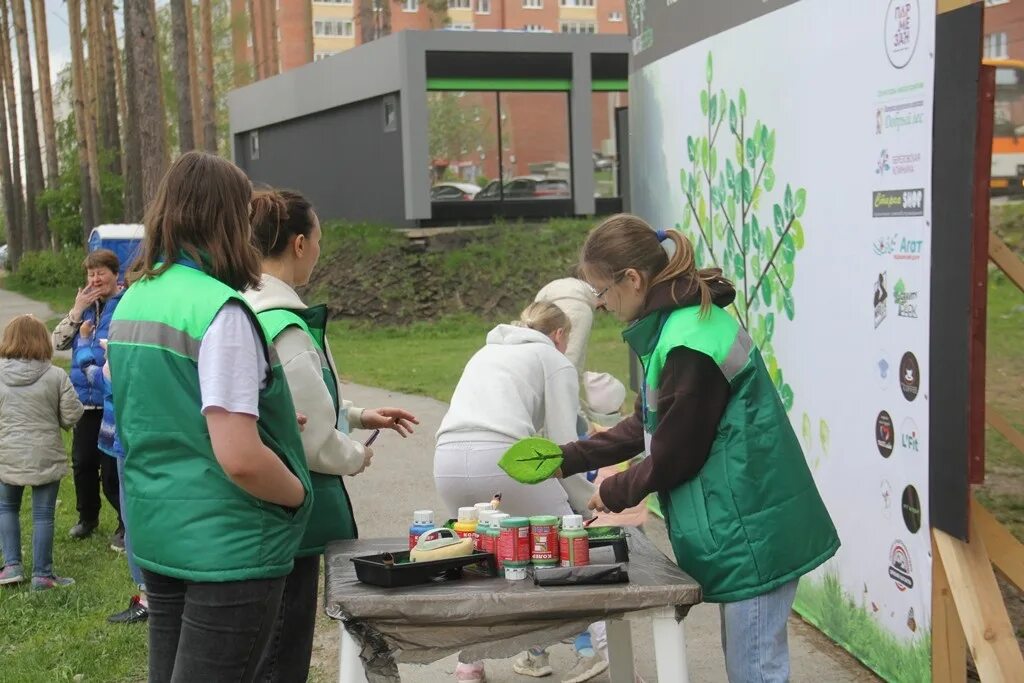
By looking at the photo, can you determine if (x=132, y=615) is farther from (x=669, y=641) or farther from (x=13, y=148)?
(x=13, y=148)

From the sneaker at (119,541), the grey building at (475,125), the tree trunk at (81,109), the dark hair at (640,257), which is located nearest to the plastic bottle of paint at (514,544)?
the dark hair at (640,257)

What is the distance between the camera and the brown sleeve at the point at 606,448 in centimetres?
394

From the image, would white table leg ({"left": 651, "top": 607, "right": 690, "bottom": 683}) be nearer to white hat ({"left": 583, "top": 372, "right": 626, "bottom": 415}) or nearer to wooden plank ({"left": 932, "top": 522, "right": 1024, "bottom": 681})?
wooden plank ({"left": 932, "top": 522, "right": 1024, "bottom": 681})

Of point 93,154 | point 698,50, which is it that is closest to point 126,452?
point 698,50

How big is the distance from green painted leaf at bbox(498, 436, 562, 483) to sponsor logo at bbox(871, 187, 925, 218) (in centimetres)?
159

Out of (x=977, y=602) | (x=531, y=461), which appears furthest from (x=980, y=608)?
(x=531, y=461)

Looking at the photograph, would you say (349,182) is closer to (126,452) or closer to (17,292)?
(17,292)

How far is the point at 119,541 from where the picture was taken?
7.95 metres

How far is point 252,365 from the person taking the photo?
298 cm

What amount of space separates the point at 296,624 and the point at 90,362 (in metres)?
4.24

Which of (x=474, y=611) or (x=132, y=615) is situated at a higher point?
(x=474, y=611)

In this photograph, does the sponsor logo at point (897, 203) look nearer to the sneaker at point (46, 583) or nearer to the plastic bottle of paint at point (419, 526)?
the plastic bottle of paint at point (419, 526)

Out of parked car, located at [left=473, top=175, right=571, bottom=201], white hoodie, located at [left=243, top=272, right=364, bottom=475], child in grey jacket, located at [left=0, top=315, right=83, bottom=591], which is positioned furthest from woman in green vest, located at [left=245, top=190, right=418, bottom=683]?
parked car, located at [left=473, top=175, right=571, bottom=201]

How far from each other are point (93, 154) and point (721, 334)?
3261 cm
